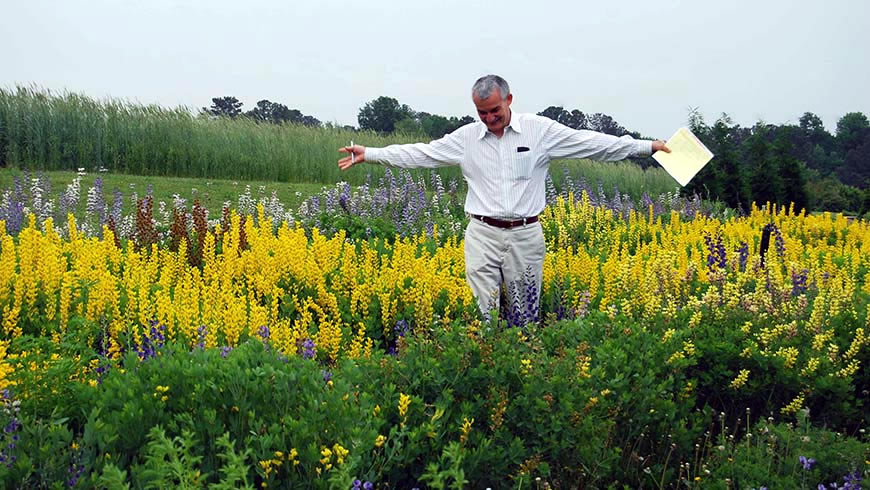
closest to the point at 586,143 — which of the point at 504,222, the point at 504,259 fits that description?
the point at 504,222

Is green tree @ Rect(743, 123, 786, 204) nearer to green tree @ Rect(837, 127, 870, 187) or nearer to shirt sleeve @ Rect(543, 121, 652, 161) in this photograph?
shirt sleeve @ Rect(543, 121, 652, 161)

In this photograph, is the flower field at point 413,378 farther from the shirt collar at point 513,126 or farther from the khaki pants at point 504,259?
the shirt collar at point 513,126

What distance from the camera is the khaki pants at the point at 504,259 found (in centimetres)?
515

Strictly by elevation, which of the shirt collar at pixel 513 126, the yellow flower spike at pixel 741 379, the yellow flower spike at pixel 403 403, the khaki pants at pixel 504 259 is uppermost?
the shirt collar at pixel 513 126

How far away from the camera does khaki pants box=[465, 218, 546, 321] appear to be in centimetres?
515

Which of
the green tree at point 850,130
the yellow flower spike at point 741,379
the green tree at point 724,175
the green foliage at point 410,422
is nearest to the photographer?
the green foliage at point 410,422

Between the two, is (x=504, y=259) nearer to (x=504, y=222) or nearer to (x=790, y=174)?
(x=504, y=222)

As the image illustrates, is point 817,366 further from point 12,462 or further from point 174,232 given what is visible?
point 174,232

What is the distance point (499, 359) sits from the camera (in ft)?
11.3

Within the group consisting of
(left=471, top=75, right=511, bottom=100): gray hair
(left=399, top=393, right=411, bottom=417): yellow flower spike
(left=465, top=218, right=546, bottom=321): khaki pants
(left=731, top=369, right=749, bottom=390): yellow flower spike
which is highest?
(left=471, top=75, right=511, bottom=100): gray hair

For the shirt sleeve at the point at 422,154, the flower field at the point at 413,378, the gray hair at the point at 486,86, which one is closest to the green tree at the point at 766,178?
the flower field at the point at 413,378

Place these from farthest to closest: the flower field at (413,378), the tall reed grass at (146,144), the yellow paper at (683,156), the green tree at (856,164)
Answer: the green tree at (856,164) < the tall reed grass at (146,144) < the yellow paper at (683,156) < the flower field at (413,378)

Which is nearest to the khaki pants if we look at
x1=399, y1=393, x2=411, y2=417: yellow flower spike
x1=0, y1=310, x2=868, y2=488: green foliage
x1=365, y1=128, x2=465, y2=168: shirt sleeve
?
x1=365, y1=128, x2=465, y2=168: shirt sleeve

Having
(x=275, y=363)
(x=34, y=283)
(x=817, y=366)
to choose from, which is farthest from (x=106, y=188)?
(x=817, y=366)
